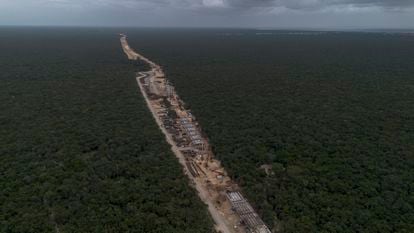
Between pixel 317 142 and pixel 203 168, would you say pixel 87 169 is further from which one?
pixel 317 142

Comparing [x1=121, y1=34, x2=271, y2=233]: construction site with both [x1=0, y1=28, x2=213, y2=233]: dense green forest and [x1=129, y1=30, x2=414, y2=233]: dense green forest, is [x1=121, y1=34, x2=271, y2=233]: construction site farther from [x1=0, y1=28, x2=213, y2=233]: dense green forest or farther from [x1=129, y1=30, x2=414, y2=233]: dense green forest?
[x1=0, y1=28, x2=213, y2=233]: dense green forest

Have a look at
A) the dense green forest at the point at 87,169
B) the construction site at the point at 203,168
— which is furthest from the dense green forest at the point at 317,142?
the dense green forest at the point at 87,169

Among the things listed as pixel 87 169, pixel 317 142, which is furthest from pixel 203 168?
pixel 317 142

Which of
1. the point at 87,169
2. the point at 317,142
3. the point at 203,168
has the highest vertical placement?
the point at 317,142

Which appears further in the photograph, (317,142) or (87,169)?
(317,142)

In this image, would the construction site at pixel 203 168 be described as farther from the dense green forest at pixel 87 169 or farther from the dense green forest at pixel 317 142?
the dense green forest at pixel 87 169

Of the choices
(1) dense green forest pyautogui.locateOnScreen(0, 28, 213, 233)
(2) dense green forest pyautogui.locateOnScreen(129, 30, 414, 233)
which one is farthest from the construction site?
(1) dense green forest pyautogui.locateOnScreen(0, 28, 213, 233)
